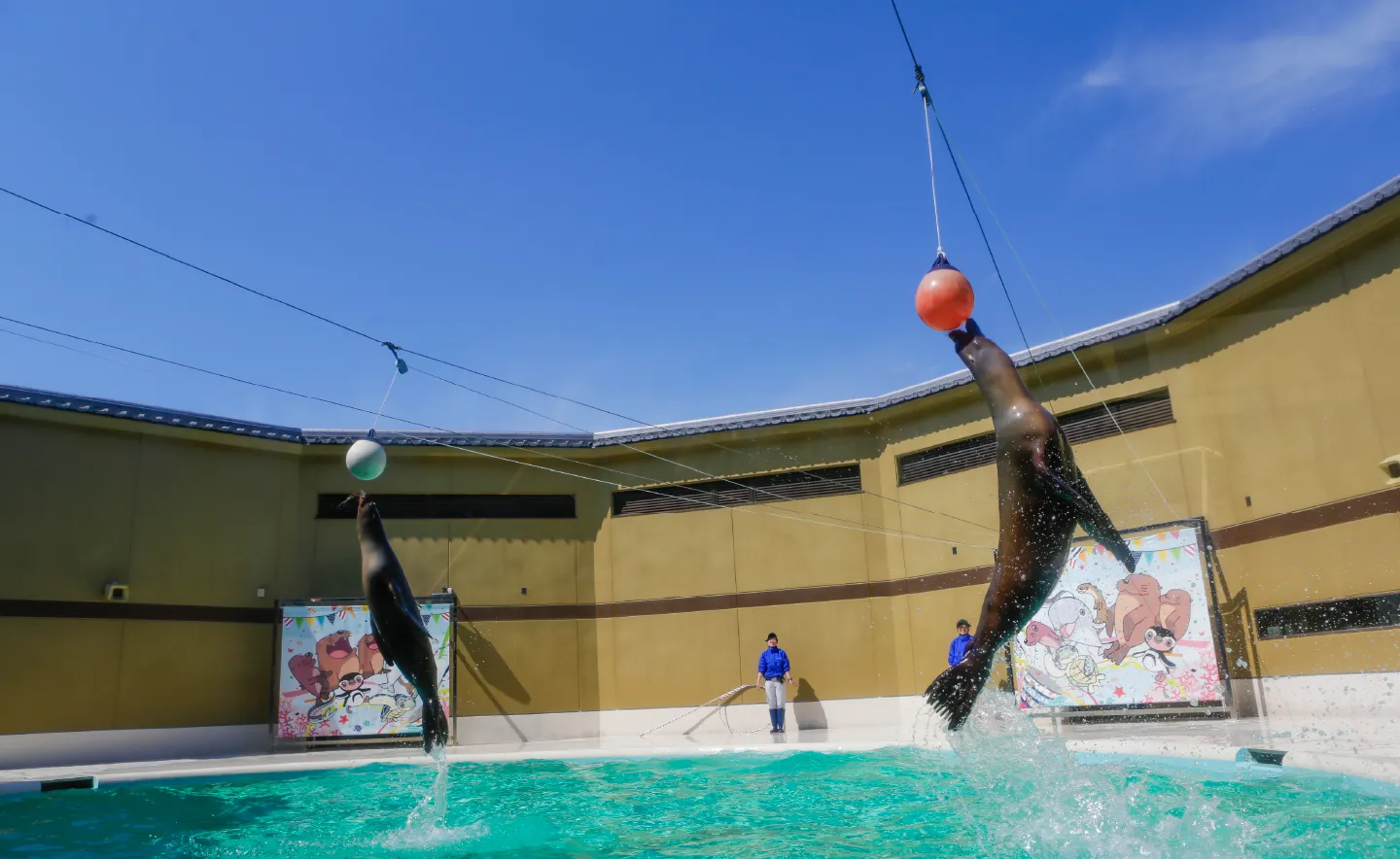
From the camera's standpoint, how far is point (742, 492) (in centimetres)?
1397

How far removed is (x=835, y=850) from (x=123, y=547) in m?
10.2

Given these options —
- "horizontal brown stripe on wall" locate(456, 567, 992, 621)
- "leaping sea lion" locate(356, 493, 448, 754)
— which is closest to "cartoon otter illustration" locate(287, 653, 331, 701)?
"horizontal brown stripe on wall" locate(456, 567, 992, 621)

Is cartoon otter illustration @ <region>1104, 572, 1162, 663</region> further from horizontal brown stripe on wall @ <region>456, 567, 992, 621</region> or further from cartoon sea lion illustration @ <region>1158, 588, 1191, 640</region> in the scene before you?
horizontal brown stripe on wall @ <region>456, 567, 992, 621</region>

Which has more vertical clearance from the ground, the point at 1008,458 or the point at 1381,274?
the point at 1381,274

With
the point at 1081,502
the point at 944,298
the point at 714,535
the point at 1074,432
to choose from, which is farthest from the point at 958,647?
the point at 944,298

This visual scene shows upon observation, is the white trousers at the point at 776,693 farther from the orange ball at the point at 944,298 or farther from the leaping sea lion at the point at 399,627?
the orange ball at the point at 944,298

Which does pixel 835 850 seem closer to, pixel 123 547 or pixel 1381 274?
pixel 1381 274

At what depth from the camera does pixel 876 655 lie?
13125 mm

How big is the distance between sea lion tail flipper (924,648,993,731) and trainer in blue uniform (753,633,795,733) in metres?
8.69

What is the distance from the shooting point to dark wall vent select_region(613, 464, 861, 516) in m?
13.7

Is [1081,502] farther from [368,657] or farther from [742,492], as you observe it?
[368,657]

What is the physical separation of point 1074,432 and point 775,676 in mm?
4661

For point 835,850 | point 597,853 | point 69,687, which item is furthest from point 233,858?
point 69,687

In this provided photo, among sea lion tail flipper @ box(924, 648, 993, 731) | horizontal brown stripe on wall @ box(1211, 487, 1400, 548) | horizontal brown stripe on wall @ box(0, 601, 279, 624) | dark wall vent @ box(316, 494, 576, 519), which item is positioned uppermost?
dark wall vent @ box(316, 494, 576, 519)
